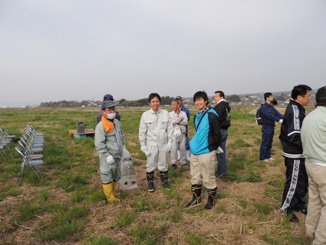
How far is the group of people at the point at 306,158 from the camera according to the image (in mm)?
2639

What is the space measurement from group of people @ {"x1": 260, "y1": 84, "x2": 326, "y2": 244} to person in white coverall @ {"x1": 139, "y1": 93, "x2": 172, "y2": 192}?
2.09 meters

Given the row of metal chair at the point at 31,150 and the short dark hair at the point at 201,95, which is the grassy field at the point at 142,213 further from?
the short dark hair at the point at 201,95

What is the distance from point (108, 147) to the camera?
4023mm

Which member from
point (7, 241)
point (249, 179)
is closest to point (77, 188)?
point (7, 241)

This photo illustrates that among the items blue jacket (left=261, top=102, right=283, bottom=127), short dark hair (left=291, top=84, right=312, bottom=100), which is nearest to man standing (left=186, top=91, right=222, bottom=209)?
short dark hair (left=291, top=84, right=312, bottom=100)

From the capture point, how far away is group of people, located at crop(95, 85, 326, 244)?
2.69 meters

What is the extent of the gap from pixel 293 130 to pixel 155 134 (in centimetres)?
238

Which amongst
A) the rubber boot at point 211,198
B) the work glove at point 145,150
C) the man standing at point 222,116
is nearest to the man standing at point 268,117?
the man standing at point 222,116

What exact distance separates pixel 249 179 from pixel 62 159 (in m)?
5.57

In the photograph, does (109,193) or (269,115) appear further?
(269,115)

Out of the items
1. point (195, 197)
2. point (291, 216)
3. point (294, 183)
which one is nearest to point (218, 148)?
point (195, 197)

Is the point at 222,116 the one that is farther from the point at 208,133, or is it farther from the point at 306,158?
the point at 306,158

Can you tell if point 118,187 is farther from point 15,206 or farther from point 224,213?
point 224,213

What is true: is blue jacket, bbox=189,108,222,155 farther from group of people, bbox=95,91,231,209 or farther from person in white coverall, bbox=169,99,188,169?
person in white coverall, bbox=169,99,188,169
